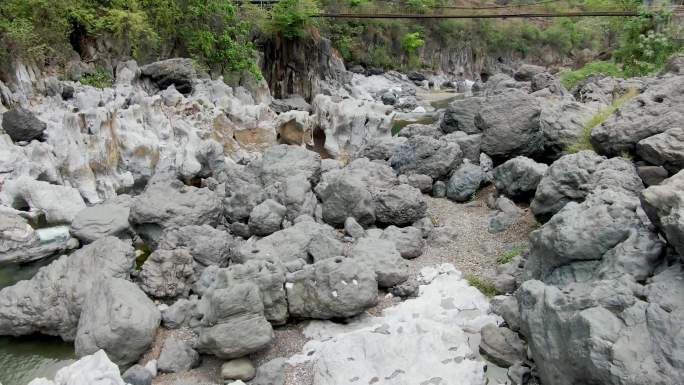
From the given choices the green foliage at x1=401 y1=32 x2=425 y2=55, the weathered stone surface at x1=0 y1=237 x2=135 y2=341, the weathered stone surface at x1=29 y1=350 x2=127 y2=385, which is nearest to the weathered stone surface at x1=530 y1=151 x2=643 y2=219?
the weathered stone surface at x1=29 y1=350 x2=127 y2=385

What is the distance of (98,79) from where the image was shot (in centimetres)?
1977

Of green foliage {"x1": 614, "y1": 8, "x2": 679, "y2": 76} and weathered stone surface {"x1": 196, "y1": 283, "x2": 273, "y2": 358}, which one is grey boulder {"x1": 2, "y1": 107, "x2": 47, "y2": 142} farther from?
green foliage {"x1": 614, "y1": 8, "x2": 679, "y2": 76}

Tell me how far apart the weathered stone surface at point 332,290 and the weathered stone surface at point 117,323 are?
2006 mm

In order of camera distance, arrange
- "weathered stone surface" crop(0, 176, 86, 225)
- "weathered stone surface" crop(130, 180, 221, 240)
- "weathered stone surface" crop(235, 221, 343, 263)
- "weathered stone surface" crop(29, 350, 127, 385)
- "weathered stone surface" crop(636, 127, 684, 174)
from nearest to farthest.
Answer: "weathered stone surface" crop(29, 350, 127, 385) → "weathered stone surface" crop(636, 127, 684, 174) → "weathered stone surface" crop(235, 221, 343, 263) → "weathered stone surface" crop(130, 180, 221, 240) → "weathered stone surface" crop(0, 176, 86, 225)

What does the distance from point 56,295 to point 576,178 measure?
8.33 meters

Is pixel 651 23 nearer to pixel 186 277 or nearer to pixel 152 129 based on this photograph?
pixel 152 129

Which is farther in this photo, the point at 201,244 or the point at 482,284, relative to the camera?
the point at 201,244

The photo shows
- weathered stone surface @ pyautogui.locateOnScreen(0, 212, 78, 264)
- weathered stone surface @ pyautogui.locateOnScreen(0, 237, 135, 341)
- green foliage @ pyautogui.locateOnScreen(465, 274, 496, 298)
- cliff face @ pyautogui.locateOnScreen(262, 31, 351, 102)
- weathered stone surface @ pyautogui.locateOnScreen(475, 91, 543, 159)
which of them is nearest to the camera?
weathered stone surface @ pyautogui.locateOnScreen(0, 237, 135, 341)

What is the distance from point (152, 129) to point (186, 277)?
354 inches

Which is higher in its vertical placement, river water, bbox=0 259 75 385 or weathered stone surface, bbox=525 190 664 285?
weathered stone surface, bbox=525 190 664 285

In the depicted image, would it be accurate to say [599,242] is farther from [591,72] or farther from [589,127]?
[591,72]

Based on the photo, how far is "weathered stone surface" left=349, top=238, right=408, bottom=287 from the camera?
8148 mm

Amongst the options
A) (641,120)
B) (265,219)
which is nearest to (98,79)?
(265,219)

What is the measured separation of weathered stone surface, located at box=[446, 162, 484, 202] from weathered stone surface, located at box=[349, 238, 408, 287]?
3539mm
